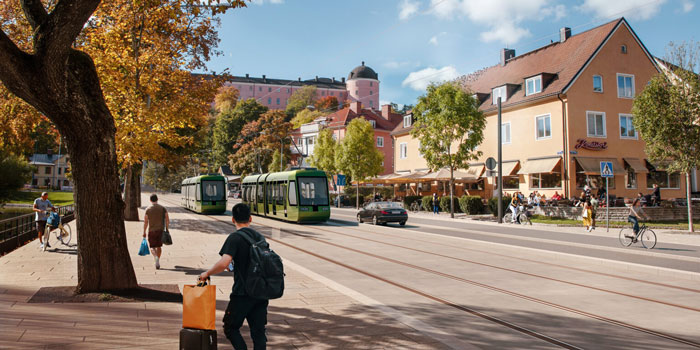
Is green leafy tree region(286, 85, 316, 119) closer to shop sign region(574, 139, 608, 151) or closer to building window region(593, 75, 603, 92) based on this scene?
building window region(593, 75, 603, 92)

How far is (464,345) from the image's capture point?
5.45 meters

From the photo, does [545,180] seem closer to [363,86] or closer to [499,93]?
[499,93]

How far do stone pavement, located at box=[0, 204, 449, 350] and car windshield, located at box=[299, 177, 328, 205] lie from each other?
50.1ft

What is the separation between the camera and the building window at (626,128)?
1383 inches

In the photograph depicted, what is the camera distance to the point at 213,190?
3431 cm

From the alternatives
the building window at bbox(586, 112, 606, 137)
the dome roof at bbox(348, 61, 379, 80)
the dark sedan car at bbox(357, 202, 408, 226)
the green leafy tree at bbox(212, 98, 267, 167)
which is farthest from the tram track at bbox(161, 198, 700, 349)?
the dome roof at bbox(348, 61, 379, 80)

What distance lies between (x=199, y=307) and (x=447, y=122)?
1184 inches

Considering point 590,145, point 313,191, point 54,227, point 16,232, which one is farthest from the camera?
point 590,145

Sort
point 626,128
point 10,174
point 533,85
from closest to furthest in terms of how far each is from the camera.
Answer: point 626,128
point 533,85
point 10,174

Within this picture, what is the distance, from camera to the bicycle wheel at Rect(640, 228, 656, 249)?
1571 centimetres

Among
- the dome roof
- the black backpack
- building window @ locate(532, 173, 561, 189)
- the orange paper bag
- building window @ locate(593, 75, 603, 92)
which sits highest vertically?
the dome roof

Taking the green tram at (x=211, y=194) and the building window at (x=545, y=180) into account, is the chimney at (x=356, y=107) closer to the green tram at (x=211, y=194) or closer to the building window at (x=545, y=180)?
the building window at (x=545, y=180)

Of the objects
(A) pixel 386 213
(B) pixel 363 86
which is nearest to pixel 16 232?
(A) pixel 386 213

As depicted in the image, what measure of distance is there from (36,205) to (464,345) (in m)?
14.7
